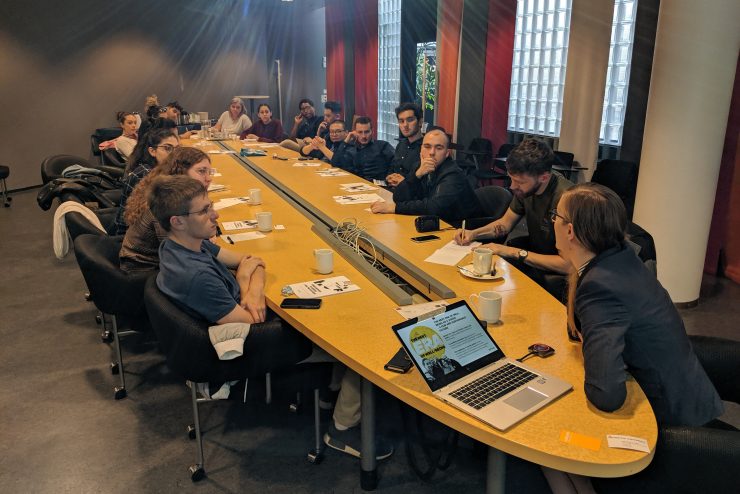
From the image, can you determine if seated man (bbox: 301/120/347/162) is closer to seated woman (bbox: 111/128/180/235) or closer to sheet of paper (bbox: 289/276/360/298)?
seated woman (bbox: 111/128/180/235)

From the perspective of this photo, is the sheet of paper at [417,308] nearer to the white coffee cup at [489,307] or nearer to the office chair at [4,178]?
the white coffee cup at [489,307]

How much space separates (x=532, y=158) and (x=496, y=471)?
1.72m

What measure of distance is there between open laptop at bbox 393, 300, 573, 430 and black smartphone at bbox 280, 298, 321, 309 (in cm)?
68

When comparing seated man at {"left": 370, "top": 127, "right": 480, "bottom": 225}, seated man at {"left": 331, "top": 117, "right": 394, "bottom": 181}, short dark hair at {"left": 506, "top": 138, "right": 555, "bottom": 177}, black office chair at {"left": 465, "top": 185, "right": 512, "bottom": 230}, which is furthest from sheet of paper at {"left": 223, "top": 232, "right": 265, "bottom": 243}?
Answer: seated man at {"left": 331, "top": 117, "right": 394, "bottom": 181}

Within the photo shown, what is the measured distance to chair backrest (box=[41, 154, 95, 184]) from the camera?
5.28m

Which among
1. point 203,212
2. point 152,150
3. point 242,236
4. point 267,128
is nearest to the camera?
point 203,212

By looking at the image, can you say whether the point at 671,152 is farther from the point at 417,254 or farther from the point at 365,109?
the point at 365,109

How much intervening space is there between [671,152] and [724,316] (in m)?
1.24

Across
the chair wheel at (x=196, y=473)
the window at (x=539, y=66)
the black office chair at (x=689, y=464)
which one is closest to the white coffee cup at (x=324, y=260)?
the chair wheel at (x=196, y=473)

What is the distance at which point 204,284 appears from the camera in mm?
2160

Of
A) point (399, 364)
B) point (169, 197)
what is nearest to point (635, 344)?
point (399, 364)

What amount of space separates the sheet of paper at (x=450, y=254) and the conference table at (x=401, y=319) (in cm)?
5

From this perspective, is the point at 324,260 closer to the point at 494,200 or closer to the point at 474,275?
the point at 474,275

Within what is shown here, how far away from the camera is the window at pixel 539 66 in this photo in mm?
6715
